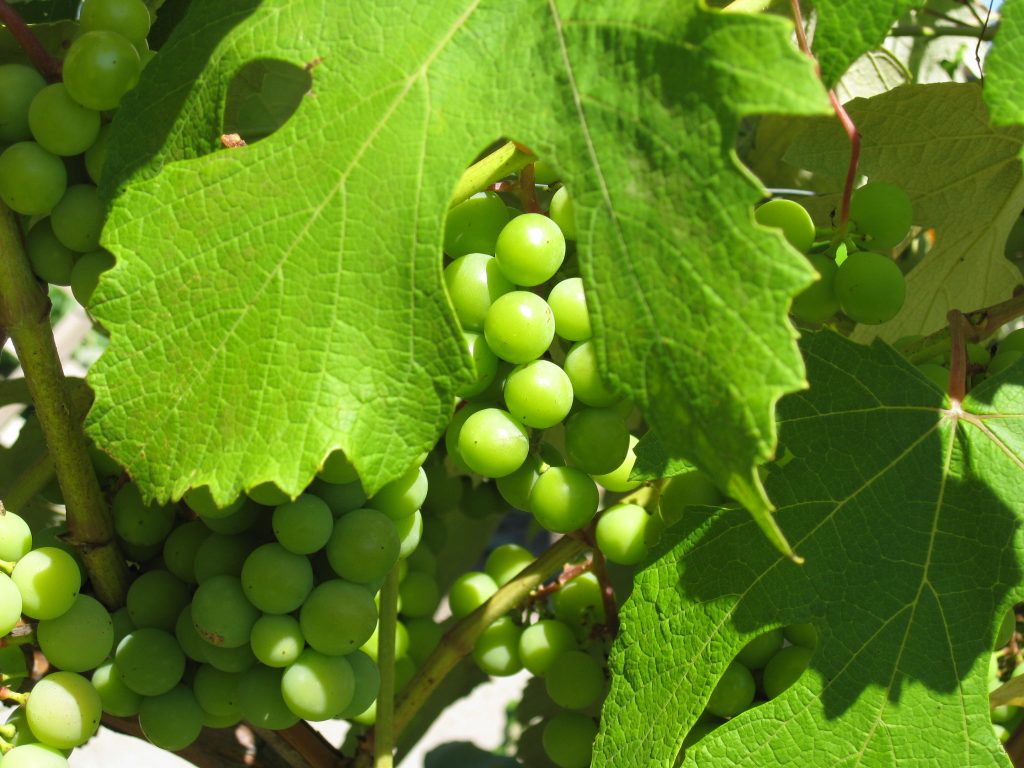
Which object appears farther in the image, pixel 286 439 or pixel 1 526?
pixel 1 526

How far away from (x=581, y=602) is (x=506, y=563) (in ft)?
0.30

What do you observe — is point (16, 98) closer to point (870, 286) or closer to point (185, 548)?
point (185, 548)

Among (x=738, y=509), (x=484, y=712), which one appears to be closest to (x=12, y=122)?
(x=738, y=509)

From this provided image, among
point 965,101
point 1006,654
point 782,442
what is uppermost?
point 965,101

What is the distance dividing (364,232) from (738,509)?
0.28 meters

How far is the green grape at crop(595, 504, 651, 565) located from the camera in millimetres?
715

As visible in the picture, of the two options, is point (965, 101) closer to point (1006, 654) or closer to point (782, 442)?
point (782, 442)

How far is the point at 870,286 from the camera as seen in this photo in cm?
65

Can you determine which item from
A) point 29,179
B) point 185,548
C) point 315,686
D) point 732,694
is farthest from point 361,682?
point 29,179

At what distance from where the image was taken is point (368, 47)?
532mm

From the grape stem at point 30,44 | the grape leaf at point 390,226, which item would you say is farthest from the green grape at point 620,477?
the grape stem at point 30,44

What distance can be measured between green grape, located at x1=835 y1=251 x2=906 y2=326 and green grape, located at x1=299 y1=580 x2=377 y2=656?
36 cm

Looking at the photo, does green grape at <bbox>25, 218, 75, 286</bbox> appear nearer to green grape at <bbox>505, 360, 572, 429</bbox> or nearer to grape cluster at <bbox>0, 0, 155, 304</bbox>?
grape cluster at <bbox>0, 0, 155, 304</bbox>

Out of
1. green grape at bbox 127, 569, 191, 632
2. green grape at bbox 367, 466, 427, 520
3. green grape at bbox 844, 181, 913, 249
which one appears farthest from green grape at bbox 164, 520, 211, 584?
green grape at bbox 844, 181, 913, 249
